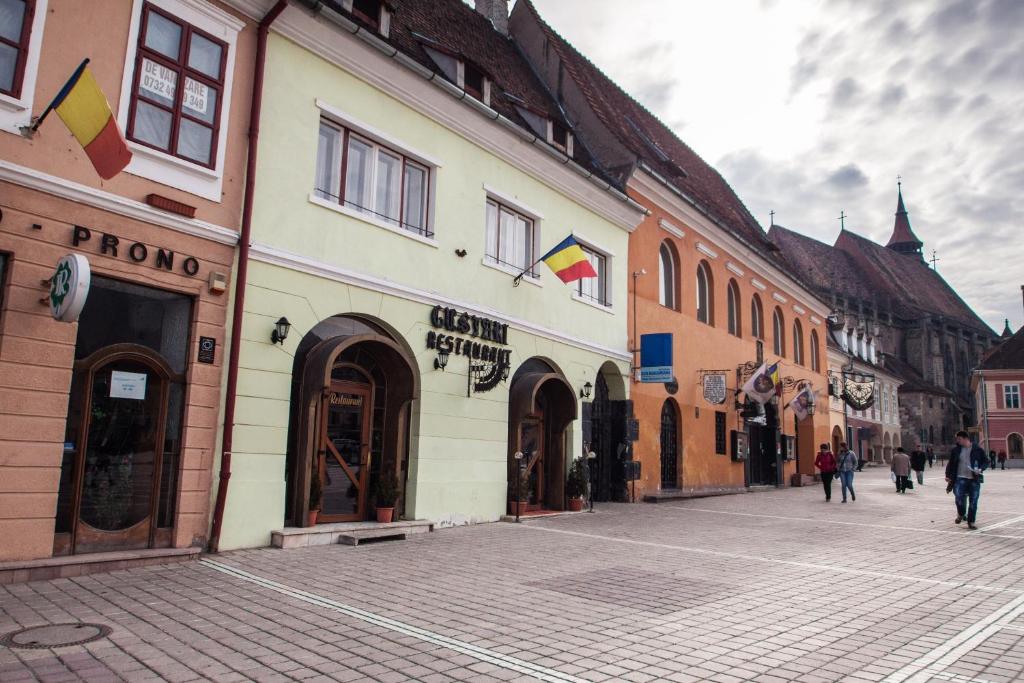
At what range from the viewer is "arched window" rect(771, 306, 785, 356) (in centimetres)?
3006

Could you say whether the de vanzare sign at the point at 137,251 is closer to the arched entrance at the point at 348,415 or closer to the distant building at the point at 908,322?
the arched entrance at the point at 348,415

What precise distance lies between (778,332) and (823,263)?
4233 cm

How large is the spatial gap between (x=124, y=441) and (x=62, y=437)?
0.81m

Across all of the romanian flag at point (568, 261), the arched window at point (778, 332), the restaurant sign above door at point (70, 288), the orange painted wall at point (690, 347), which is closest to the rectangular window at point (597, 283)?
the orange painted wall at point (690, 347)

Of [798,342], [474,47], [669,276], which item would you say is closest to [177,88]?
[474,47]

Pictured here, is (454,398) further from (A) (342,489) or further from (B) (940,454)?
(B) (940,454)

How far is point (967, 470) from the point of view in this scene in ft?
45.5

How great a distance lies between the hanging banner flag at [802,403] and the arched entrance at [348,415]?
20845 millimetres

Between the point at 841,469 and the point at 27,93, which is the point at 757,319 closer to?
the point at 841,469

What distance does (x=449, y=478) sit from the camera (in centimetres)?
1280

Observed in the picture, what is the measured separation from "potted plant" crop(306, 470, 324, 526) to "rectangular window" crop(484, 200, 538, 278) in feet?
18.6

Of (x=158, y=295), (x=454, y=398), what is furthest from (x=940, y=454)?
(x=158, y=295)

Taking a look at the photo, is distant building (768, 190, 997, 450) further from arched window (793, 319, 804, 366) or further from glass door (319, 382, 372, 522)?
glass door (319, 382, 372, 522)

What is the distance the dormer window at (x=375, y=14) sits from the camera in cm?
1212
